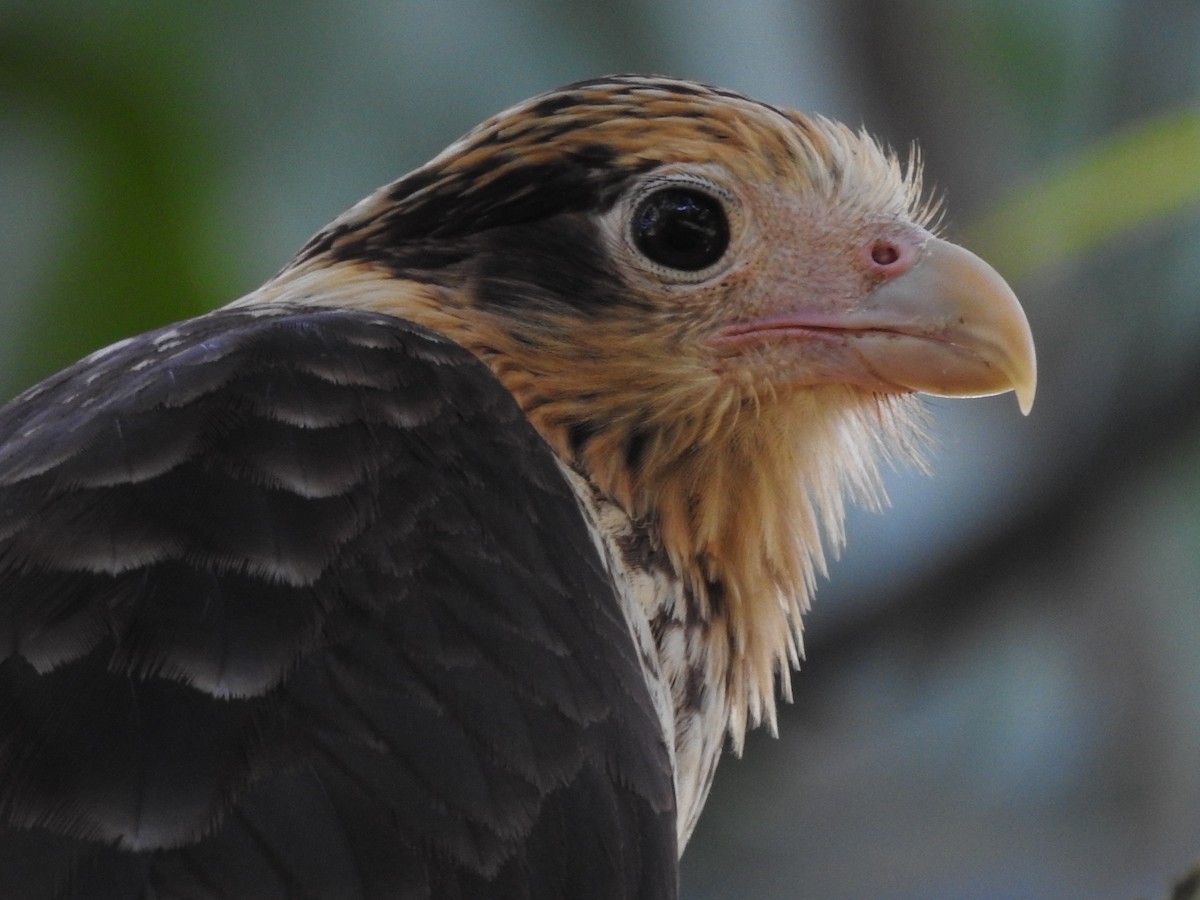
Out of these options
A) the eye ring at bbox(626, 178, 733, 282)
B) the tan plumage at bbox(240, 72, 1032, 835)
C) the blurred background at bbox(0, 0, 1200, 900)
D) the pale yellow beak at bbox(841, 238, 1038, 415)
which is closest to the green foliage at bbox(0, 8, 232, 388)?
the blurred background at bbox(0, 0, 1200, 900)

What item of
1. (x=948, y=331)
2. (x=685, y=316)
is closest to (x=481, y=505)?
(x=685, y=316)

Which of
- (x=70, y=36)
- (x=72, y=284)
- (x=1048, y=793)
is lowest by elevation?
(x=1048, y=793)

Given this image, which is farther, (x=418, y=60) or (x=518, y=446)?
(x=418, y=60)

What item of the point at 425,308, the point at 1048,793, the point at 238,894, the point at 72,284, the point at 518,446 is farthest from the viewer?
the point at 1048,793

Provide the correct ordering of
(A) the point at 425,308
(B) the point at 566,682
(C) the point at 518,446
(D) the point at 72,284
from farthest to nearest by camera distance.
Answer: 1. (D) the point at 72,284
2. (A) the point at 425,308
3. (C) the point at 518,446
4. (B) the point at 566,682

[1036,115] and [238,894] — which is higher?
[238,894]

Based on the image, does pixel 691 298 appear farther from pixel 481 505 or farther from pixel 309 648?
pixel 309 648

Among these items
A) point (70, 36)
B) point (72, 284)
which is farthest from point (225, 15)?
point (72, 284)

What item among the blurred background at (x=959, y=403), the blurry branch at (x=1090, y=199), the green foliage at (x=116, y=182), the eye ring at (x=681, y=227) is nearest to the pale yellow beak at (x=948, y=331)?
the eye ring at (x=681, y=227)

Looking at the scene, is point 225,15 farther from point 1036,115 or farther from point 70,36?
point 1036,115
